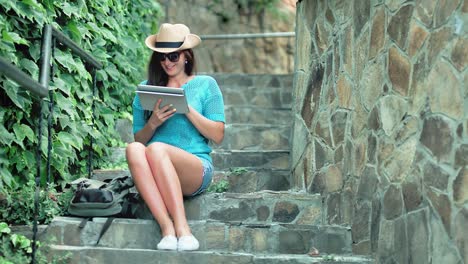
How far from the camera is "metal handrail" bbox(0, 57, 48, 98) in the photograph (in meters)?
3.19

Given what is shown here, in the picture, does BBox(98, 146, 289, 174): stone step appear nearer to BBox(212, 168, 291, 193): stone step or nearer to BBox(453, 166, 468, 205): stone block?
BBox(212, 168, 291, 193): stone step

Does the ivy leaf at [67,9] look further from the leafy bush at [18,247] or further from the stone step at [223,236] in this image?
the leafy bush at [18,247]

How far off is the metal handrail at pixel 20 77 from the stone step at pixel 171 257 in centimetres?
86

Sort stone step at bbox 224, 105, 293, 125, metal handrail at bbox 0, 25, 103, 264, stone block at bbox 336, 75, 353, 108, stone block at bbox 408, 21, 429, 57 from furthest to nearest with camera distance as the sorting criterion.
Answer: stone step at bbox 224, 105, 293, 125 < stone block at bbox 336, 75, 353, 108 < stone block at bbox 408, 21, 429, 57 < metal handrail at bbox 0, 25, 103, 264

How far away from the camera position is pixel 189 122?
4391 mm

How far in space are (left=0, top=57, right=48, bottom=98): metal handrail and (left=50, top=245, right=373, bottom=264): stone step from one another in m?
0.86

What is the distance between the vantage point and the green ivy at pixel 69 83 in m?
4.26

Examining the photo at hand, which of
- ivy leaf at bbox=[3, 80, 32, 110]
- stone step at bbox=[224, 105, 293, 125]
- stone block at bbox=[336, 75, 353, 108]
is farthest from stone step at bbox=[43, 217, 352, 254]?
stone step at bbox=[224, 105, 293, 125]

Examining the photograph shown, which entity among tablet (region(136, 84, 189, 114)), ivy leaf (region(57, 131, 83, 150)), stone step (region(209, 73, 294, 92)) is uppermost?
stone step (region(209, 73, 294, 92))

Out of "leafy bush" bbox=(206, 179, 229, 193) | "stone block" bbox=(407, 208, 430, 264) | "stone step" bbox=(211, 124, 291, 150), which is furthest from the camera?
"stone step" bbox=(211, 124, 291, 150)

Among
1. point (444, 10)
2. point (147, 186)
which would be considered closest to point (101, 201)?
point (147, 186)

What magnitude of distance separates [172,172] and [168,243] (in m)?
0.36

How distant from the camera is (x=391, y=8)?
396cm

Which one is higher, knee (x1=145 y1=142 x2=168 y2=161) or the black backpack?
knee (x1=145 y1=142 x2=168 y2=161)
